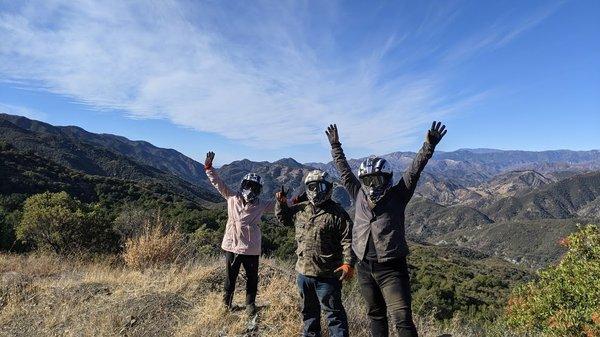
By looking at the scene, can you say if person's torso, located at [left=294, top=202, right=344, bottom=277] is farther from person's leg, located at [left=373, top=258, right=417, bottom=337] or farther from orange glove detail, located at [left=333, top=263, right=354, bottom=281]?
person's leg, located at [left=373, top=258, right=417, bottom=337]

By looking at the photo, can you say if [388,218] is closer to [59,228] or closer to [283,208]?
→ [283,208]

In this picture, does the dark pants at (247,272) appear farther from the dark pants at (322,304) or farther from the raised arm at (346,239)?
the raised arm at (346,239)

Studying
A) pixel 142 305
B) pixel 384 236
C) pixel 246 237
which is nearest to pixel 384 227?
pixel 384 236

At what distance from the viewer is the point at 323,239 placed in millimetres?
4527

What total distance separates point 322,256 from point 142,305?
2774 mm

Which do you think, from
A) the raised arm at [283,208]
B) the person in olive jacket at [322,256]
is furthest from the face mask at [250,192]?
the person in olive jacket at [322,256]

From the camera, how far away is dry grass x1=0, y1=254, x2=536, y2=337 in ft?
16.7

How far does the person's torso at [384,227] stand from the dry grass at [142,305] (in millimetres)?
1576

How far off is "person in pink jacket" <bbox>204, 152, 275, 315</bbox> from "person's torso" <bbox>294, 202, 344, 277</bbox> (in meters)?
1.27

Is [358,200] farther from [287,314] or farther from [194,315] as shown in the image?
[194,315]

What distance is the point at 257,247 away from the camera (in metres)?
5.75

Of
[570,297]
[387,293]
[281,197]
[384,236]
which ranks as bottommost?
[570,297]

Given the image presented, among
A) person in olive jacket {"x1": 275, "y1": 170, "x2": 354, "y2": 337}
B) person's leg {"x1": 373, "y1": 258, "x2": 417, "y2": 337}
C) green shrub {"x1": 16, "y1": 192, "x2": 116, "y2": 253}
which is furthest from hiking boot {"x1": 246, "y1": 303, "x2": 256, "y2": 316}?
green shrub {"x1": 16, "y1": 192, "x2": 116, "y2": 253}

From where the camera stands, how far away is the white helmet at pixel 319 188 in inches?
181
